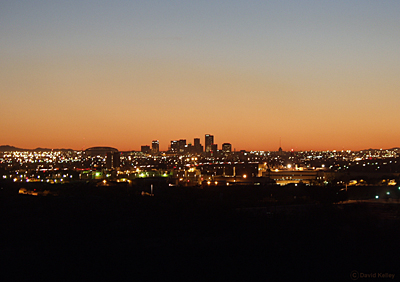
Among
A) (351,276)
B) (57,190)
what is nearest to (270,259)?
(351,276)

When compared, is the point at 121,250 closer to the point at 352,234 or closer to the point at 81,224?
the point at 81,224

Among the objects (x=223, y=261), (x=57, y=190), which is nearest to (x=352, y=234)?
(x=223, y=261)

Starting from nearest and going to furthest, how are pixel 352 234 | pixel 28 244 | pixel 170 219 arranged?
pixel 28 244 < pixel 352 234 < pixel 170 219

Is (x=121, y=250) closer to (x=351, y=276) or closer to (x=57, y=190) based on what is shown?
(x=351, y=276)

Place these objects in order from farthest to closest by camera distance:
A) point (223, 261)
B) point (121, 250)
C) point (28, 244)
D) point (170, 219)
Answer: point (170, 219), point (28, 244), point (121, 250), point (223, 261)

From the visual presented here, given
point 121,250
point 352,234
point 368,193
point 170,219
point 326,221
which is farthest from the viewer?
point 368,193

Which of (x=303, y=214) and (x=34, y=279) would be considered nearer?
(x=34, y=279)

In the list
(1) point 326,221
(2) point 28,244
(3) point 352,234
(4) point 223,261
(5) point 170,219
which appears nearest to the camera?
(4) point 223,261
